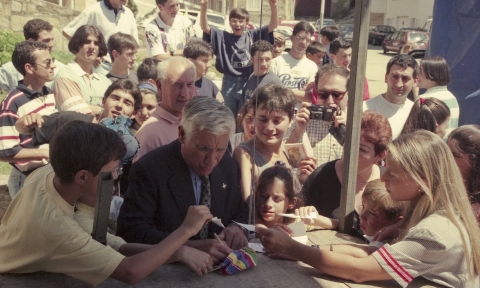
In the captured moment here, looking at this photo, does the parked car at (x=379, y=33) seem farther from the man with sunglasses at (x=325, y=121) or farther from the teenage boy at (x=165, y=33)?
the man with sunglasses at (x=325, y=121)

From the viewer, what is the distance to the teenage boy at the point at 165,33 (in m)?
6.00

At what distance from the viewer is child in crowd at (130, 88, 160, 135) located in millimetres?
4113

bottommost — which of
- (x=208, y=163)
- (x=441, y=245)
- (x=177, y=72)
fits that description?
(x=441, y=245)

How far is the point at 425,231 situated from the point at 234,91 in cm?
423

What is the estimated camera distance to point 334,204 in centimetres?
315

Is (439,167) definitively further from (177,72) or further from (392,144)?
(177,72)

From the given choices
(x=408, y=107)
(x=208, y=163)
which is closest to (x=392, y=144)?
(x=208, y=163)

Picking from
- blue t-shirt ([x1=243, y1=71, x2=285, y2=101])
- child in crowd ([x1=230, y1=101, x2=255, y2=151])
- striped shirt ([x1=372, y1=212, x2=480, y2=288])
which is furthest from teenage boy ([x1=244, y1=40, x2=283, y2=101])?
striped shirt ([x1=372, y1=212, x2=480, y2=288])

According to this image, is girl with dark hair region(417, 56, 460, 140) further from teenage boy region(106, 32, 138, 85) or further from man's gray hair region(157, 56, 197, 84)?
teenage boy region(106, 32, 138, 85)

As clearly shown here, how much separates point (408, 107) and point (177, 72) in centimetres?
202

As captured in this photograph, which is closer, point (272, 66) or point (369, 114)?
point (369, 114)

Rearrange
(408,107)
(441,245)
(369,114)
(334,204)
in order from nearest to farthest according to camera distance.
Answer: (441,245) → (334,204) → (369,114) → (408,107)

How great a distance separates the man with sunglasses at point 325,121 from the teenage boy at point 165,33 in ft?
7.42

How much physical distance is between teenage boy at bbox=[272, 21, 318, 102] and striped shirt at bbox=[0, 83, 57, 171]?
9.47ft
